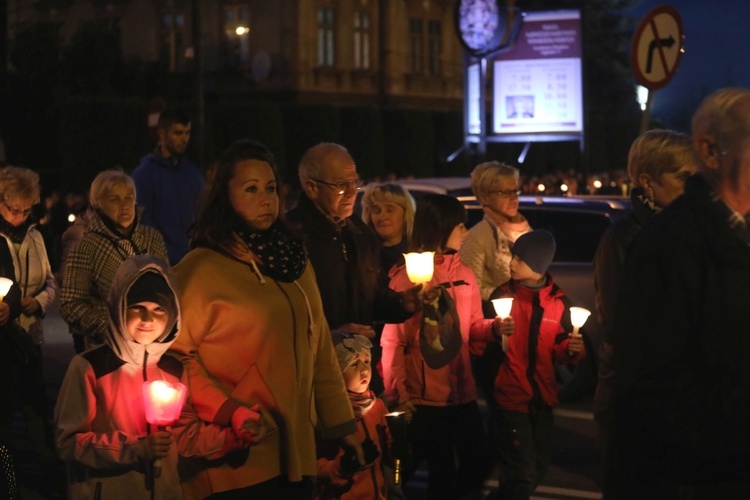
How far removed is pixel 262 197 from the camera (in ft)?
16.5

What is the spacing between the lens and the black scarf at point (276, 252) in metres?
4.92

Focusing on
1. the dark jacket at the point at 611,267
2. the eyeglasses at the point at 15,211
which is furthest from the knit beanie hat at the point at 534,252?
the eyeglasses at the point at 15,211

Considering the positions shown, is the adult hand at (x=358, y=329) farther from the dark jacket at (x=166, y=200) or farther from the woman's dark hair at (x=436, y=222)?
the dark jacket at (x=166, y=200)

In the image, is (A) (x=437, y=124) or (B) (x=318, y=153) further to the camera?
(A) (x=437, y=124)

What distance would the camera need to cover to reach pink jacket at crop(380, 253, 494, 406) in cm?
719

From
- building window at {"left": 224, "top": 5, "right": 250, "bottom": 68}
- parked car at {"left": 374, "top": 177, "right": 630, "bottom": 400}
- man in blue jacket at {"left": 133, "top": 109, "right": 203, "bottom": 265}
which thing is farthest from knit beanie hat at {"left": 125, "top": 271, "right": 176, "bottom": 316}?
building window at {"left": 224, "top": 5, "right": 250, "bottom": 68}

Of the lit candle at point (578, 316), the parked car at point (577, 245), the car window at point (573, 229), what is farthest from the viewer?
the car window at point (573, 229)

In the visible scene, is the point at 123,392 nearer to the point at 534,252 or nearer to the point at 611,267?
the point at 611,267

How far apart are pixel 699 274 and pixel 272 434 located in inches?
80.8

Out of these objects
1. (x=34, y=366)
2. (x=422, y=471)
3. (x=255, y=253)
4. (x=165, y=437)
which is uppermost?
(x=255, y=253)

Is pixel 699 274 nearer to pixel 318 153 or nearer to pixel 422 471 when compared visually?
pixel 318 153

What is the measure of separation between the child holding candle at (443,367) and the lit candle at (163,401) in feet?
7.93

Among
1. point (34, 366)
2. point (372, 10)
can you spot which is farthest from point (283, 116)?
point (34, 366)

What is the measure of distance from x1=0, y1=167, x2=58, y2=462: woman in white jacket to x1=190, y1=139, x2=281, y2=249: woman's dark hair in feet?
12.4
